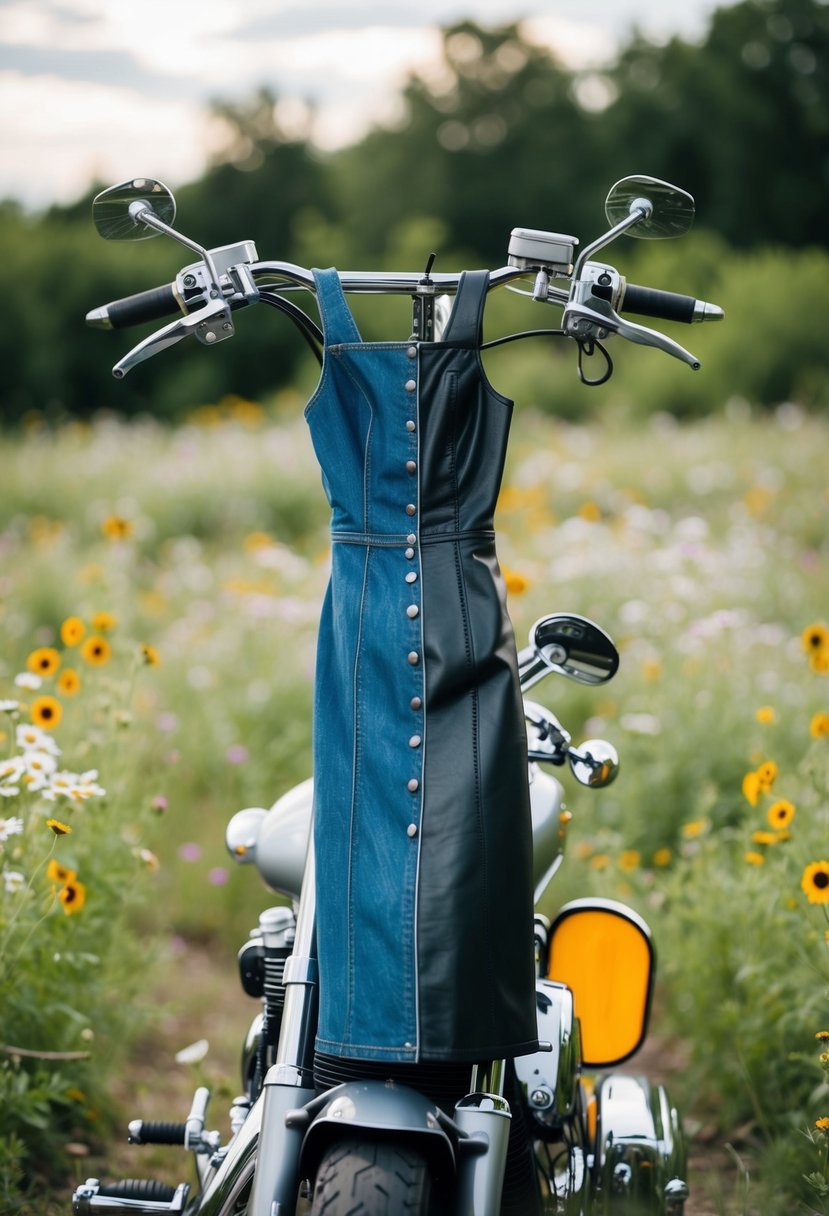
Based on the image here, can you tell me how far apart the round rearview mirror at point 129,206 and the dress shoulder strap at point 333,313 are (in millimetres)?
242

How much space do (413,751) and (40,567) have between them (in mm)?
4602

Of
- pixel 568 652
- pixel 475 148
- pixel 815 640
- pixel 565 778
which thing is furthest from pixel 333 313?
pixel 475 148

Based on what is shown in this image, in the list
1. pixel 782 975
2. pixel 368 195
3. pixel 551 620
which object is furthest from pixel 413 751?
pixel 368 195

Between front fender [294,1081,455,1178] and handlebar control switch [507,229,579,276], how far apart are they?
3.48 feet

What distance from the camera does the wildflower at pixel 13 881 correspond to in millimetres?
2354

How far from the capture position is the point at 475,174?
33750 millimetres

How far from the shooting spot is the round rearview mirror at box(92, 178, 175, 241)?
5.46ft

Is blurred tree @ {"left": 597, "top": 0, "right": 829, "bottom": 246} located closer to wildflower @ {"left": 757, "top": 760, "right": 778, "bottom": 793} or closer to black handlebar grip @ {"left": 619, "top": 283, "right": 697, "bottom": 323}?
wildflower @ {"left": 757, "top": 760, "right": 778, "bottom": 793}

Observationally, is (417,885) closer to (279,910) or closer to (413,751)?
(413,751)

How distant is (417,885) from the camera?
58.4 inches

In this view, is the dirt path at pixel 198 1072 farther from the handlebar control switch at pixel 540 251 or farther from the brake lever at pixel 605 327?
the handlebar control switch at pixel 540 251

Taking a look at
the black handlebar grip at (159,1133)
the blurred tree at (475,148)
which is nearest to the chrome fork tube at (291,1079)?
the black handlebar grip at (159,1133)

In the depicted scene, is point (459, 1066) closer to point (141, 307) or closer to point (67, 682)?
point (141, 307)

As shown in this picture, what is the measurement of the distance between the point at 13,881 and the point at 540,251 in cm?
170
